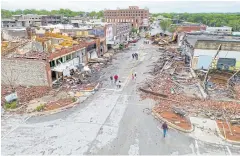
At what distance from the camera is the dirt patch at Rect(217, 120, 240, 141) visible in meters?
14.1

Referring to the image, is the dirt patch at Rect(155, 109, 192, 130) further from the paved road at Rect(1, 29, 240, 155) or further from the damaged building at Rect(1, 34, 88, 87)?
the damaged building at Rect(1, 34, 88, 87)

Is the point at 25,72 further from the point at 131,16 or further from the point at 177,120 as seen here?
the point at 131,16

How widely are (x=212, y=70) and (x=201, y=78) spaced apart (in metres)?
2.45

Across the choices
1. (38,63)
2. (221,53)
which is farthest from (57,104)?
(221,53)

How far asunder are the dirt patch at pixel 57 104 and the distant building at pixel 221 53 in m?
19.2

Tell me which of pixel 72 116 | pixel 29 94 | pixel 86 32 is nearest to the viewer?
pixel 72 116

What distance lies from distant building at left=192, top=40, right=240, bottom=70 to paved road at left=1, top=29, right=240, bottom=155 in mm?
13869

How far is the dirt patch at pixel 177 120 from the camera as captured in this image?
15.5 m

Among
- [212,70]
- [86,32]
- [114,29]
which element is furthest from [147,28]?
[212,70]

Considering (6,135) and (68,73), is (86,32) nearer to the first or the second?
(68,73)

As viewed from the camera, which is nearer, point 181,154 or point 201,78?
point 181,154

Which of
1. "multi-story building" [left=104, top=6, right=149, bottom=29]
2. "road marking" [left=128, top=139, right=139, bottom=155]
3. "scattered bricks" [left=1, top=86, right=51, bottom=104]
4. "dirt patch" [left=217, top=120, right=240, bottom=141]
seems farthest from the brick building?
"multi-story building" [left=104, top=6, right=149, bottom=29]

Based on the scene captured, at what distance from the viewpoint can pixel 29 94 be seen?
2120cm

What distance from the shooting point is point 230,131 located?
1477 cm
